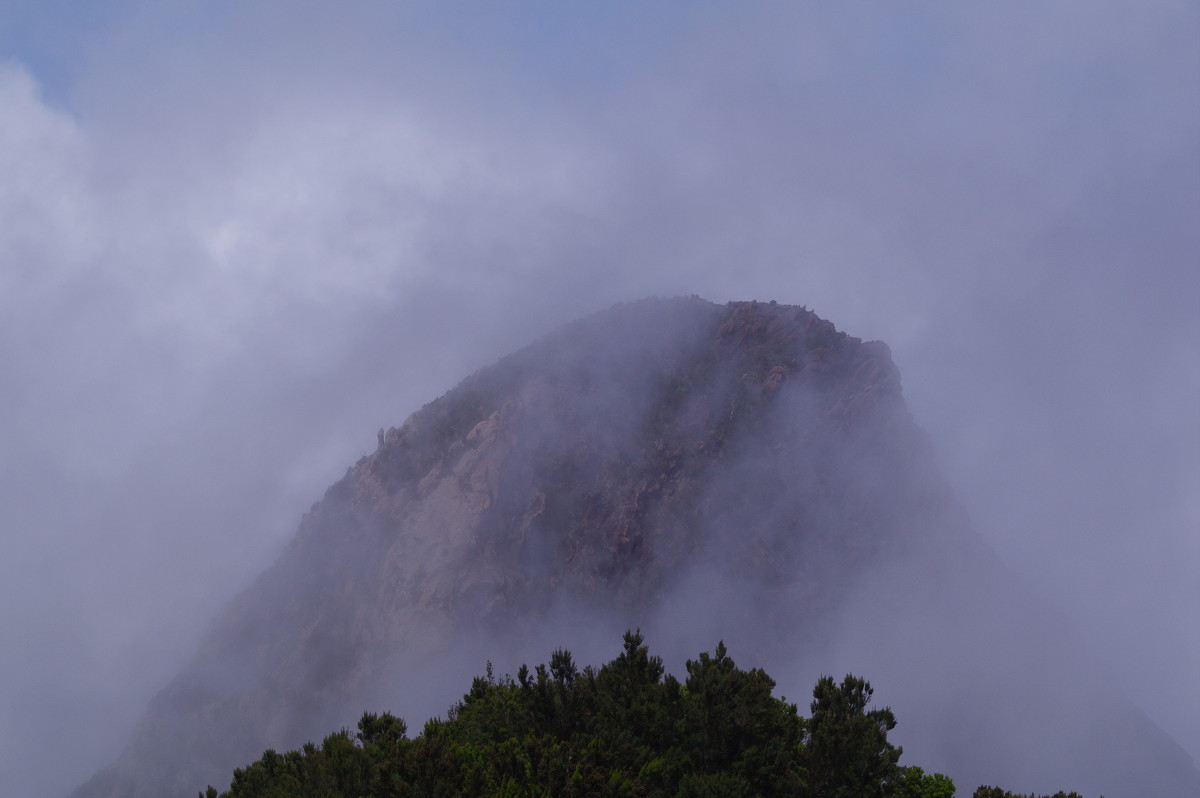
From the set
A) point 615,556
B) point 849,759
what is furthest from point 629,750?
point 615,556

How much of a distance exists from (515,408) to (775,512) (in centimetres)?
3294

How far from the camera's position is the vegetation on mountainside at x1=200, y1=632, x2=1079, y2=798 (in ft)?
74.3

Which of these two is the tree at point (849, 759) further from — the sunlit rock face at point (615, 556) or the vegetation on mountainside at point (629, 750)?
the sunlit rock face at point (615, 556)

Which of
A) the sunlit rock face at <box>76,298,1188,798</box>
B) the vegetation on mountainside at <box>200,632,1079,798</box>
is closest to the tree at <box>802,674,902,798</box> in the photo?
the vegetation on mountainside at <box>200,632,1079,798</box>

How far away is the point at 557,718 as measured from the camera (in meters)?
29.6

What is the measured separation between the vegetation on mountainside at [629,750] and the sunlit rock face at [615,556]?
179 ft

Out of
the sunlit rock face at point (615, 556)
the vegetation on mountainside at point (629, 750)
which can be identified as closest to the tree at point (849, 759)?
the vegetation on mountainside at point (629, 750)

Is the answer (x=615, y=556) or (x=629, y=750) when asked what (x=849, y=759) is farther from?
(x=615, y=556)

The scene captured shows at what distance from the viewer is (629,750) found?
27312mm

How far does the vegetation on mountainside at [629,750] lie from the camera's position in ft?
74.3

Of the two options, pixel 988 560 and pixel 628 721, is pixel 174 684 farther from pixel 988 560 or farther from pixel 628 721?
pixel 988 560

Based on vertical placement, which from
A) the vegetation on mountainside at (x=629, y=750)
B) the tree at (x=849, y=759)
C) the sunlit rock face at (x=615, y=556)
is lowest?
the tree at (x=849, y=759)

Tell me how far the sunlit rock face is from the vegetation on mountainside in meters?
54.5

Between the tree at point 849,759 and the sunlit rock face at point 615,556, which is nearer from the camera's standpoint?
the tree at point 849,759
